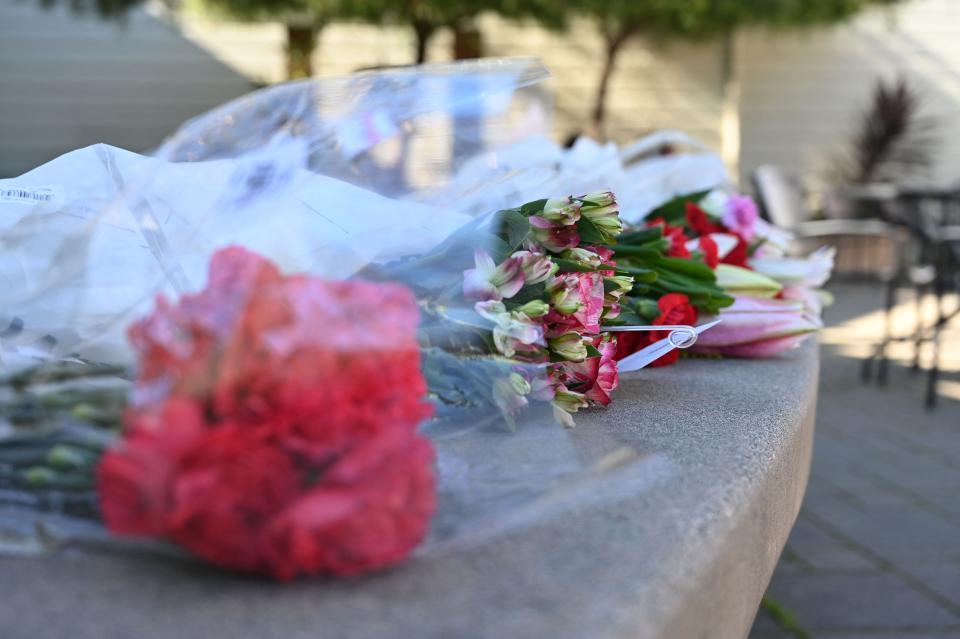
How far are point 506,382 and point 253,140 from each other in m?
0.81

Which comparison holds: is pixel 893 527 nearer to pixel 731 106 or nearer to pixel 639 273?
pixel 639 273

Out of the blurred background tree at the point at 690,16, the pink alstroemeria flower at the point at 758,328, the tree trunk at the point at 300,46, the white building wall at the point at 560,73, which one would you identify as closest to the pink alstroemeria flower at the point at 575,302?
the pink alstroemeria flower at the point at 758,328

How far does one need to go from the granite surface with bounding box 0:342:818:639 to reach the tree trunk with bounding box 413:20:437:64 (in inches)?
419

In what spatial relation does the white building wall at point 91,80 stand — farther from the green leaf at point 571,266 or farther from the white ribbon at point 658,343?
the green leaf at point 571,266

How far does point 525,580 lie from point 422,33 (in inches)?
435

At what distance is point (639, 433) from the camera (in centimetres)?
118

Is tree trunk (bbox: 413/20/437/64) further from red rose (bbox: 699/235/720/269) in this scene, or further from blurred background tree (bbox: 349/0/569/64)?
red rose (bbox: 699/235/720/269)

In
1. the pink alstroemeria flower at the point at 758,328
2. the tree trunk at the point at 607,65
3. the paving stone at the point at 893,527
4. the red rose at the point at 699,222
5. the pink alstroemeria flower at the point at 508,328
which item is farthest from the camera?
the tree trunk at the point at 607,65

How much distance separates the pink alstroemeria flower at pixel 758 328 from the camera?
185cm

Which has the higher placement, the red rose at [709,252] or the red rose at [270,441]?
the red rose at [270,441]

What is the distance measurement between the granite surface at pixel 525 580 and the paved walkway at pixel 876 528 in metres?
1.67

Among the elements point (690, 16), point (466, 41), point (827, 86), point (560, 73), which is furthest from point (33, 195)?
point (827, 86)

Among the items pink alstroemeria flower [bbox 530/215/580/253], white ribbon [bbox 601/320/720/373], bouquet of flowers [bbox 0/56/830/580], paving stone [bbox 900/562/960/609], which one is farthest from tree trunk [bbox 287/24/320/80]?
pink alstroemeria flower [bbox 530/215/580/253]

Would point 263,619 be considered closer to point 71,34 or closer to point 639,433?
point 639,433
